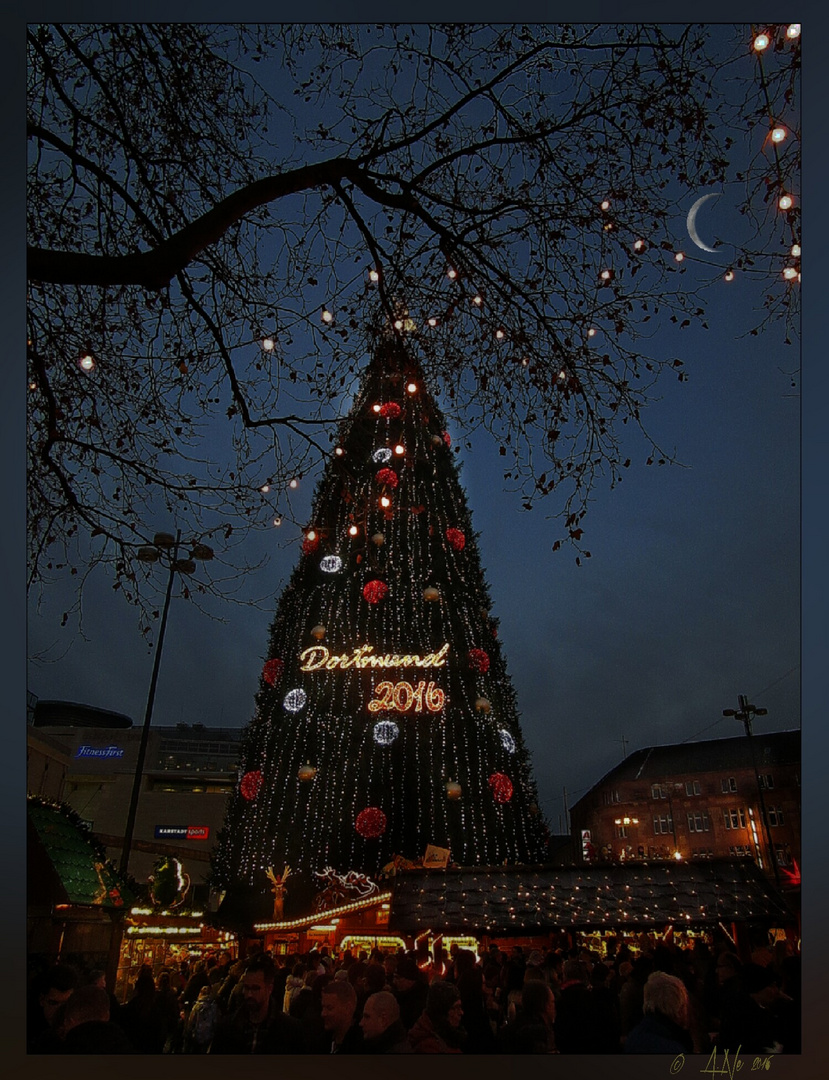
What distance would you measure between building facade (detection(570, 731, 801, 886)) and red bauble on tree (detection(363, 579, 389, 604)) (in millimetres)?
6796

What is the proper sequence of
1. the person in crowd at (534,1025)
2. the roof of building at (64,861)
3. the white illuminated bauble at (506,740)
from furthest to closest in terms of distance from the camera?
1. the white illuminated bauble at (506,740)
2. the roof of building at (64,861)
3. the person in crowd at (534,1025)

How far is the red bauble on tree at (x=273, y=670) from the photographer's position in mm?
11539

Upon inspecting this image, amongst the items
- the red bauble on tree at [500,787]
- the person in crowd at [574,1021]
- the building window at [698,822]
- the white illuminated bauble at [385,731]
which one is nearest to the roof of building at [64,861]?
the person in crowd at [574,1021]

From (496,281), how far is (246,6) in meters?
1.83

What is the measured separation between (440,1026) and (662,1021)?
1.09 metres

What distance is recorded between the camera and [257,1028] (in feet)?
11.9

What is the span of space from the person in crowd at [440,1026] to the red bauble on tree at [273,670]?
8193mm

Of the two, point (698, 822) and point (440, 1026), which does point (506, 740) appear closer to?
point (440, 1026)

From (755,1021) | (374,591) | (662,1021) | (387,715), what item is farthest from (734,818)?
(662,1021)

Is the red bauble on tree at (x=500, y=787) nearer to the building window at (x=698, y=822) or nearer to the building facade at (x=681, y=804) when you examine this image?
the building facade at (x=681, y=804)

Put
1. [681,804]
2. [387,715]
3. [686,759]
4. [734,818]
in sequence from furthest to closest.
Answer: [686,759]
[681,804]
[734,818]
[387,715]

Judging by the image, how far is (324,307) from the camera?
14.8 ft

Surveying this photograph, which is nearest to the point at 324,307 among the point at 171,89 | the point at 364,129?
the point at 364,129

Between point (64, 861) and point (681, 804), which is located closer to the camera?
point (64, 861)
